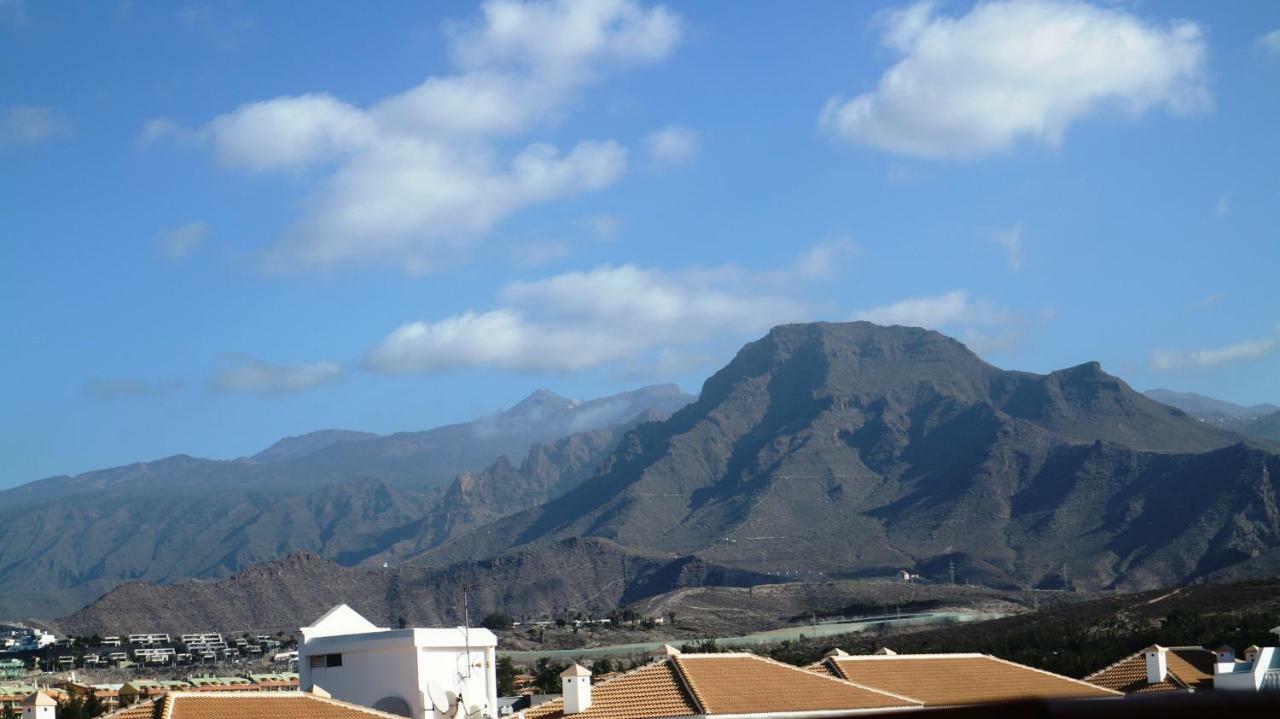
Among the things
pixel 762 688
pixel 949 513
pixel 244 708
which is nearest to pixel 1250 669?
pixel 762 688

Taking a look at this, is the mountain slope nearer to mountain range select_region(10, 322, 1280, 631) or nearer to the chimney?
mountain range select_region(10, 322, 1280, 631)

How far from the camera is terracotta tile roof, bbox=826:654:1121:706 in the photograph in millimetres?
29344

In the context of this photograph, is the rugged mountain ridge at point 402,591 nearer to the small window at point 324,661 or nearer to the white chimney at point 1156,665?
the small window at point 324,661

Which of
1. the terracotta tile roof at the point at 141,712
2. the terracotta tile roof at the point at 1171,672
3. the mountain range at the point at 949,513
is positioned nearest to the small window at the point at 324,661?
the terracotta tile roof at the point at 141,712

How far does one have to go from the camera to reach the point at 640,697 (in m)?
25.8

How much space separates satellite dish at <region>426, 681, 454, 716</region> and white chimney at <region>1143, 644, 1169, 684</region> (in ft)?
51.2

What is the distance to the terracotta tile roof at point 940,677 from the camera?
2934 centimetres

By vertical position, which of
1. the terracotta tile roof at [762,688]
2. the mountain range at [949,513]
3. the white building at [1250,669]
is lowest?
the white building at [1250,669]

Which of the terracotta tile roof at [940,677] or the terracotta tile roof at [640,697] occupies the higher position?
the terracotta tile roof at [640,697]

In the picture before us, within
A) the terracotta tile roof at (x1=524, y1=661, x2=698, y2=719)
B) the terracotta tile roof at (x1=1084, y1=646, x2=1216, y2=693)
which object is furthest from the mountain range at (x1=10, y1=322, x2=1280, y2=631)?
the terracotta tile roof at (x1=524, y1=661, x2=698, y2=719)

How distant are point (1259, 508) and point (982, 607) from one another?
36.6 m

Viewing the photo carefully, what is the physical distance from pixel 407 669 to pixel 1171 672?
17.4 m

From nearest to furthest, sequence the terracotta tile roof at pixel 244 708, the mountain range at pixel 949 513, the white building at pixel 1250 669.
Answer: the terracotta tile roof at pixel 244 708 → the white building at pixel 1250 669 → the mountain range at pixel 949 513

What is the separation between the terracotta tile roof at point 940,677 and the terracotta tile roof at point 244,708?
10.4 metres
